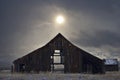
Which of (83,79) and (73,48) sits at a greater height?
(73,48)

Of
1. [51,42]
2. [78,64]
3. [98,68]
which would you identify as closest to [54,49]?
[51,42]

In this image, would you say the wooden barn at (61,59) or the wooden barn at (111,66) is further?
the wooden barn at (111,66)

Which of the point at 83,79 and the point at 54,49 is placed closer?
the point at 83,79

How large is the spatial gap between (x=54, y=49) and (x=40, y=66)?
3797 millimetres

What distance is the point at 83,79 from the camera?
28.8 meters

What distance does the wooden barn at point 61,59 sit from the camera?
4634 centimetres

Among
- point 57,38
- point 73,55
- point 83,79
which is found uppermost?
point 57,38

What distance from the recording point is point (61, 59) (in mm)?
46906

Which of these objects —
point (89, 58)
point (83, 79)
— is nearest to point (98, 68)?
point (89, 58)

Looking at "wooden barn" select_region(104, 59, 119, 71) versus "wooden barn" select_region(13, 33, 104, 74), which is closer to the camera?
"wooden barn" select_region(13, 33, 104, 74)

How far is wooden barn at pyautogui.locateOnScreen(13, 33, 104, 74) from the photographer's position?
46.3 m

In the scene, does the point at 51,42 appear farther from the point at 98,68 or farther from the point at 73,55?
the point at 98,68

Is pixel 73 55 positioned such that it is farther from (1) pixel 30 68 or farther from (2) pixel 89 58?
(1) pixel 30 68

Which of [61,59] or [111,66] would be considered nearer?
[61,59]
